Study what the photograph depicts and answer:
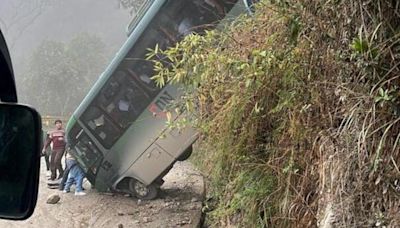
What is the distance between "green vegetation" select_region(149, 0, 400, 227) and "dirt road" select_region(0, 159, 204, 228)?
3278 millimetres

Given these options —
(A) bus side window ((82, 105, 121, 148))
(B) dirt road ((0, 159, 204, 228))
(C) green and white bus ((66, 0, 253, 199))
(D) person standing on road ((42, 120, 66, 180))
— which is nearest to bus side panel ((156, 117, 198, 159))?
(C) green and white bus ((66, 0, 253, 199))

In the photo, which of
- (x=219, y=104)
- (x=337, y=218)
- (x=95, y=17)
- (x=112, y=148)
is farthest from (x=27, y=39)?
(x=337, y=218)

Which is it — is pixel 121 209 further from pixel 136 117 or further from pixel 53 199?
pixel 136 117

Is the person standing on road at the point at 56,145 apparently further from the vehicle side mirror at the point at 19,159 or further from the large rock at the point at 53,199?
the vehicle side mirror at the point at 19,159

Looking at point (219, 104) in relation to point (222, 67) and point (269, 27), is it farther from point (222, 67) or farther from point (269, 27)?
point (269, 27)

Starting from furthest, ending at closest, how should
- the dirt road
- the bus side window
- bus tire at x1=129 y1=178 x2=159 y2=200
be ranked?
bus tire at x1=129 y1=178 x2=159 y2=200 → the bus side window → the dirt road

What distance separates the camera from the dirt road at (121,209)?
7188 mm

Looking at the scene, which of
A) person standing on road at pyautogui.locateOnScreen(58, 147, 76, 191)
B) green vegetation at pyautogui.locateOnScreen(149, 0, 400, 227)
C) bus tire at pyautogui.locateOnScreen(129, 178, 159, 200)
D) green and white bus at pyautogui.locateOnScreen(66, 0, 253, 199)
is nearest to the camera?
green vegetation at pyautogui.locateOnScreen(149, 0, 400, 227)

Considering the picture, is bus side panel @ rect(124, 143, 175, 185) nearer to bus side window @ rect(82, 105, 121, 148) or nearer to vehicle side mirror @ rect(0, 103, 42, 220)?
bus side window @ rect(82, 105, 121, 148)

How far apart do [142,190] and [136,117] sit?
133cm

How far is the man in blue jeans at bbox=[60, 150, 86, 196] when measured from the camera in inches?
335

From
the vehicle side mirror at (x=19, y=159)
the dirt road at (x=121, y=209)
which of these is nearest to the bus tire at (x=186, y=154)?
the dirt road at (x=121, y=209)

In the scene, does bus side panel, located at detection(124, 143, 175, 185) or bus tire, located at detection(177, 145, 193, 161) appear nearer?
bus tire, located at detection(177, 145, 193, 161)

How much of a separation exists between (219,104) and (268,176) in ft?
2.35
